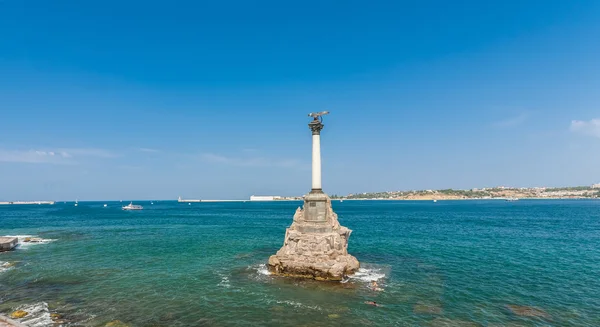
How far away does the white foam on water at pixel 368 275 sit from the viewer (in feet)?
71.9

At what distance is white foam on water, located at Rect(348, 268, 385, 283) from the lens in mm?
21906

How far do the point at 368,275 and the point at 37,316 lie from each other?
19.3 meters

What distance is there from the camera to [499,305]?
17.0 m

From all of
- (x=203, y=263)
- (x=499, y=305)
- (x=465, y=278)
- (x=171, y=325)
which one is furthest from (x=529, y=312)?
(x=203, y=263)

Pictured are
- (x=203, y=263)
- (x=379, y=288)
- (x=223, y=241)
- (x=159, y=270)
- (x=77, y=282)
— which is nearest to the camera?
(x=379, y=288)

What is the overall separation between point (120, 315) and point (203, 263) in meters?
11.8

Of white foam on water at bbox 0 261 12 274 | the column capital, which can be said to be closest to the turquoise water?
white foam on water at bbox 0 261 12 274

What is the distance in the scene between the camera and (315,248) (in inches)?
938

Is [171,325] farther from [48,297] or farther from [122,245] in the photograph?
[122,245]

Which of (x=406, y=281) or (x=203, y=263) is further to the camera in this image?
(x=203, y=263)

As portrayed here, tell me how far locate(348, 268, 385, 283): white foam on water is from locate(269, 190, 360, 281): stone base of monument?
447 mm

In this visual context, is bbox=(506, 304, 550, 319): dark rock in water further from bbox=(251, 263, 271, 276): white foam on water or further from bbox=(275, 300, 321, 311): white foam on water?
bbox=(251, 263, 271, 276): white foam on water

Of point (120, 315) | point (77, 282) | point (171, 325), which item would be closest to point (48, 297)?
point (77, 282)

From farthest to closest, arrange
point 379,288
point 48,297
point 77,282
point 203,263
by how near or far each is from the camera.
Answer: point 203,263 < point 77,282 < point 379,288 < point 48,297
